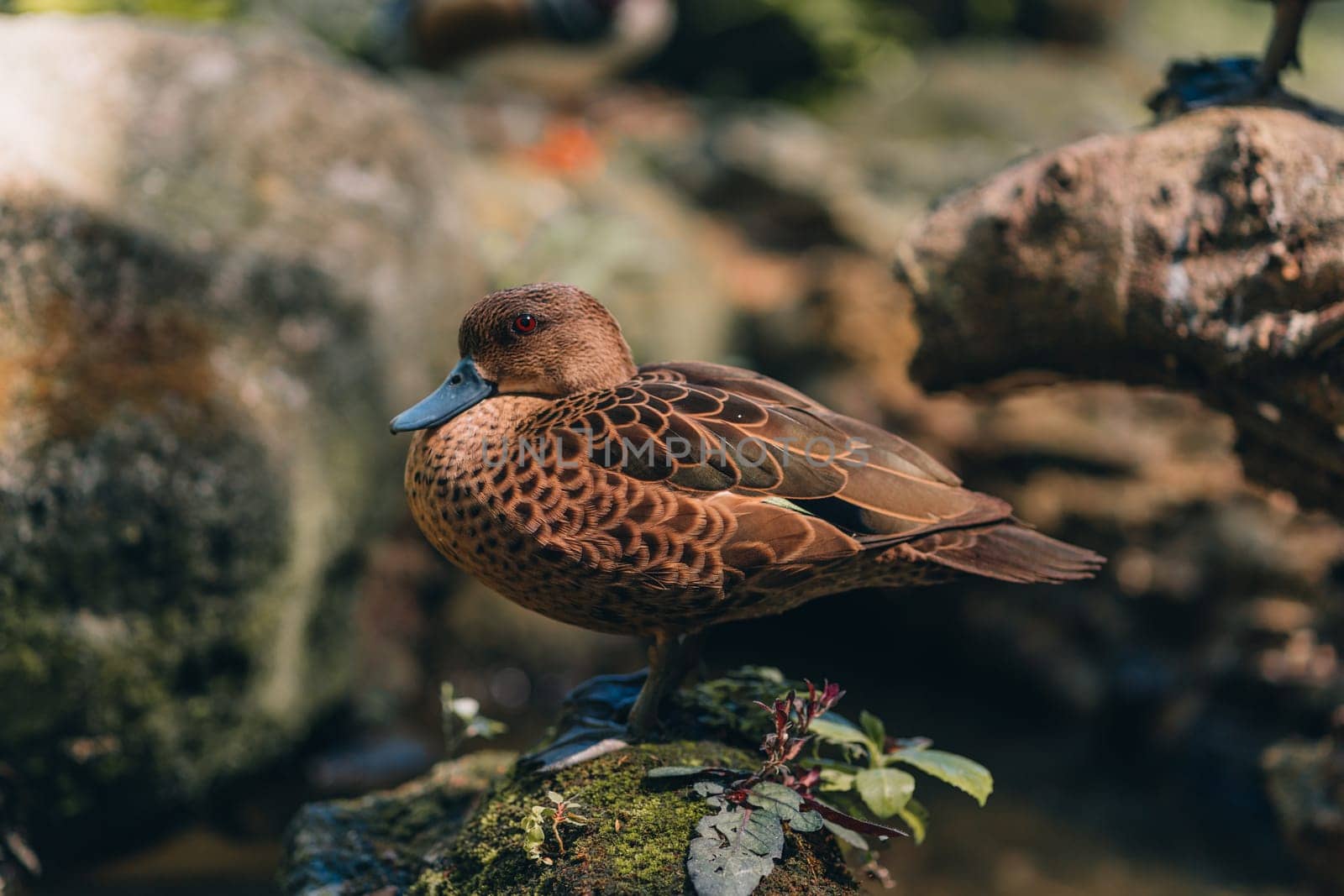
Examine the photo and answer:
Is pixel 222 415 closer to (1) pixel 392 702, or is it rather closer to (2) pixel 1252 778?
(1) pixel 392 702

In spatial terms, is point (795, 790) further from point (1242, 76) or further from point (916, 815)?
point (1242, 76)

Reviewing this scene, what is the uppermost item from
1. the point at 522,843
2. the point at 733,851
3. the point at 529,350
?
the point at 529,350

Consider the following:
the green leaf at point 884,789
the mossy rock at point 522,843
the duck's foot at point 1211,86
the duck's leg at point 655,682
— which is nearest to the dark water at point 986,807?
the mossy rock at point 522,843

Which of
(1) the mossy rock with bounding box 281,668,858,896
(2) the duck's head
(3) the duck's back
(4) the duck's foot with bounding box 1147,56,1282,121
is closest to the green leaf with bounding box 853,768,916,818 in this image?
(1) the mossy rock with bounding box 281,668,858,896

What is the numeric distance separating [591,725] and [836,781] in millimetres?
490

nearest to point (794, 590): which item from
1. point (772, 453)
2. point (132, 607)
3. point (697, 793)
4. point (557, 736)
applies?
point (772, 453)

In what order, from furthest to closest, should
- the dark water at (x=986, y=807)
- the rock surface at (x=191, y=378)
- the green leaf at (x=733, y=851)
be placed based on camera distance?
1. the dark water at (x=986, y=807)
2. the rock surface at (x=191, y=378)
3. the green leaf at (x=733, y=851)

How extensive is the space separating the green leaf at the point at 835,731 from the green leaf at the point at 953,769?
76 millimetres

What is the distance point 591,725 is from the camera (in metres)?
2.24

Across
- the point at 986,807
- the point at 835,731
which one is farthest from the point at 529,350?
the point at 986,807

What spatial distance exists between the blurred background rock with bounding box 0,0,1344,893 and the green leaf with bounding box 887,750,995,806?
1.11 m

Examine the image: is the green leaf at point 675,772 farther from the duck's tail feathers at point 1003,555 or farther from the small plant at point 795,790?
the duck's tail feathers at point 1003,555

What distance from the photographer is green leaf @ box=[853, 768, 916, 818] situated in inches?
80.1

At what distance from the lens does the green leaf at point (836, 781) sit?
211 cm
